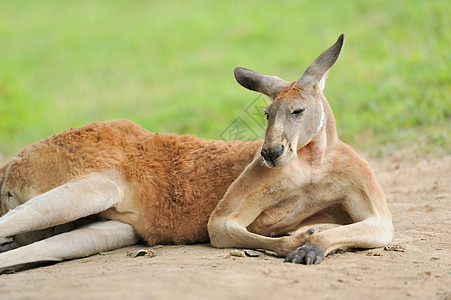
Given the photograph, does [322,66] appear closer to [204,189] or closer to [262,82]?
[262,82]

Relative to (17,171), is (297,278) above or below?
below

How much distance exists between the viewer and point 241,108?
10.2 meters

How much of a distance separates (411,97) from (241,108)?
2.79 metres

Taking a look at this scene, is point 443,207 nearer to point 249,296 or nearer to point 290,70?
point 249,296

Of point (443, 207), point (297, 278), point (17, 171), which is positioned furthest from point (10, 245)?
point (443, 207)

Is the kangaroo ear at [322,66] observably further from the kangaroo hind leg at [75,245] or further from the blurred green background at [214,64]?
the blurred green background at [214,64]

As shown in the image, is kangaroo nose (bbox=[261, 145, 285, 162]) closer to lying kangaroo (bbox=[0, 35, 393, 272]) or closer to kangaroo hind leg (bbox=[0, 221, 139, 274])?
lying kangaroo (bbox=[0, 35, 393, 272])

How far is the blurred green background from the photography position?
29.7ft

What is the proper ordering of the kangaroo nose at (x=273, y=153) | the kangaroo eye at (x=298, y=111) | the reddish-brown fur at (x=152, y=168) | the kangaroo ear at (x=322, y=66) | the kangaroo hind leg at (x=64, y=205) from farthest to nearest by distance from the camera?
the reddish-brown fur at (x=152, y=168) < the kangaroo hind leg at (x=64, y=205) < the kangaroo ear at (x=322, y=66) < the kangaroo eye at (x=298, y=111) < the kangaroo nose at (x=273, y=153)

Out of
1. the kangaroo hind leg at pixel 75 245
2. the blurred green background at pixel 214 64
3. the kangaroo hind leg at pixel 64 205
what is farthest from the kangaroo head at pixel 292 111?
the blurred green background at pixel 214 64

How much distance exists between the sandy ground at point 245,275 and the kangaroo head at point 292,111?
72 centimetres

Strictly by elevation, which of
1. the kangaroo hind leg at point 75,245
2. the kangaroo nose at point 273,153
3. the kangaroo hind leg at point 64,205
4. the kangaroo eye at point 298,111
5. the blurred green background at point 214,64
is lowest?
the kangaroo hind leg at point 75,245

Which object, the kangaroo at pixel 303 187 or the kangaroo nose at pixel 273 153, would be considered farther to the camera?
the kangaroo at pixel 303 187

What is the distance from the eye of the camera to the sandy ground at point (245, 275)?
309 centimetres
